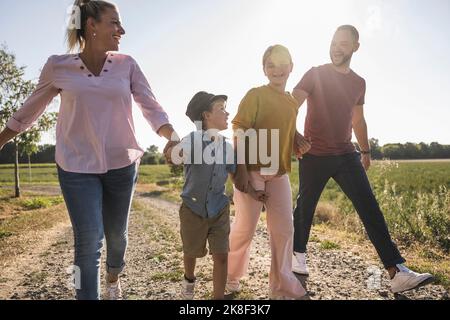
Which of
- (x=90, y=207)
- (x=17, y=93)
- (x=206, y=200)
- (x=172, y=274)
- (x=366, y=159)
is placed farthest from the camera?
(x=17, y=93)

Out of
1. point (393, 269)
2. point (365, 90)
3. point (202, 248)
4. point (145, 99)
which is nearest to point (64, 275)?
point (202, 248)

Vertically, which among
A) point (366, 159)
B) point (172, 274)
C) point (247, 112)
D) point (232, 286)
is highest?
point (247, 112)

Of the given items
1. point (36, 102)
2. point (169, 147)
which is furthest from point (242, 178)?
point (36, 102)

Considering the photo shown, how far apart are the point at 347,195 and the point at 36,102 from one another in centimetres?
315

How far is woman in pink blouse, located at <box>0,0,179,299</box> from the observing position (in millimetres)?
2646

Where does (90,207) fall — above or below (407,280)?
above

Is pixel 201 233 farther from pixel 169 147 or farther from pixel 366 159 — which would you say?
pixel 366 159

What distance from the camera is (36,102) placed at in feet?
9.48

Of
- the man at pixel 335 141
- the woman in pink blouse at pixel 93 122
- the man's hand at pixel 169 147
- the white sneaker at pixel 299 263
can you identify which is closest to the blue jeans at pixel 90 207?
the woman in pink blouse at pixel 93 122

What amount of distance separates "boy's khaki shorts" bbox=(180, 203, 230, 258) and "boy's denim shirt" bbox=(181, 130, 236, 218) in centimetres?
6

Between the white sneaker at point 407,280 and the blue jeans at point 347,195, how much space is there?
0.13 meters

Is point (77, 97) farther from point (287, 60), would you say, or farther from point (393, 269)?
point (393, 269)

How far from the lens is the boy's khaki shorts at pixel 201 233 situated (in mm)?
3330

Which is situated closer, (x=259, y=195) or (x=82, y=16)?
(x=82, y=16)
